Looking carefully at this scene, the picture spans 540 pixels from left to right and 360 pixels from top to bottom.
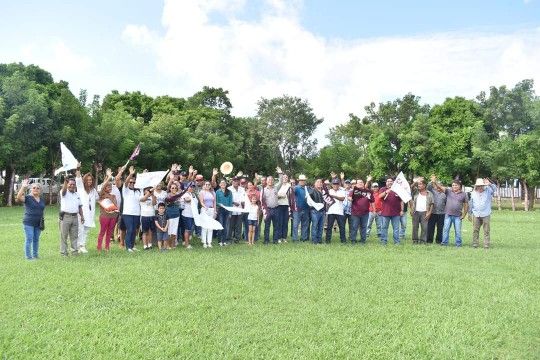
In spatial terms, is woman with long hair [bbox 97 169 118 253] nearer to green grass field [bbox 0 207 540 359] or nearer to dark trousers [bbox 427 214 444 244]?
green grass field [bbox 0 207 540 359]

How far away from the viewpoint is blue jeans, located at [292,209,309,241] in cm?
1603

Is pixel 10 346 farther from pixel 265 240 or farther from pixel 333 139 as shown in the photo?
pixel 333 139

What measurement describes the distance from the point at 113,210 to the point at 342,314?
7.27m

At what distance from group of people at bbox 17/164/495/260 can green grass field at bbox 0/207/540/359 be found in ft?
3.30

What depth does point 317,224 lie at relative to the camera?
15.7 metres

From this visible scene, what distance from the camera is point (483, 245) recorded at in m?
15.9

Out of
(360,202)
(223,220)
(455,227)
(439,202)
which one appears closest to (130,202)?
(223,220)

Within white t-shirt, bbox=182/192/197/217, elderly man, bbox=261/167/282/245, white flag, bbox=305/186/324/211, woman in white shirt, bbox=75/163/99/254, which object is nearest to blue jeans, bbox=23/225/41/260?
woman in white shirt, bbox=75/163/99/254

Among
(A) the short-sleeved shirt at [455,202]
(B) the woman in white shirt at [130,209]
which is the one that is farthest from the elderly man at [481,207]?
(B) the woman in white shirt at [130,209]

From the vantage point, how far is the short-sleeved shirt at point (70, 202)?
12.1m

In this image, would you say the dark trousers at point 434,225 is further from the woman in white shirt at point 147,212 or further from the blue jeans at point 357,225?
the woman in white shirt at point 147,212

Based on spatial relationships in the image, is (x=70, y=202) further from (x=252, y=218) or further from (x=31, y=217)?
(x=252, y=218)

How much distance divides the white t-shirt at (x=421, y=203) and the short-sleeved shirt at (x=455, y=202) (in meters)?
0.65

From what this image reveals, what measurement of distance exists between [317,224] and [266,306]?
7924 mm
